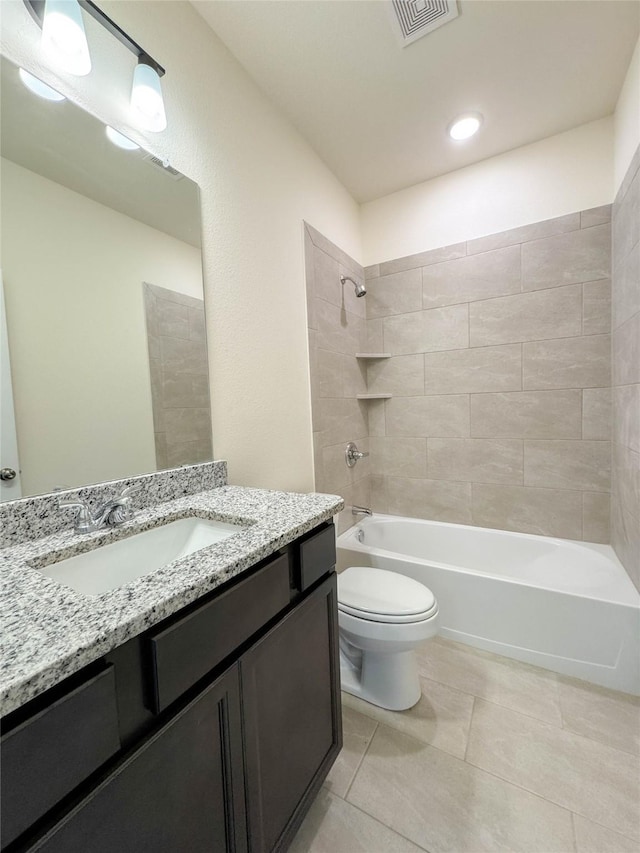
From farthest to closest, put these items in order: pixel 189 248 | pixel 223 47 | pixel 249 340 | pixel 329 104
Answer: pixel 329 104
pixel 249 340
pixel 223 47
pixel 189 248

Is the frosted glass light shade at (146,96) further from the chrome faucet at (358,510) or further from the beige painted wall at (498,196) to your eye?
the chrome faucet at (358,510)

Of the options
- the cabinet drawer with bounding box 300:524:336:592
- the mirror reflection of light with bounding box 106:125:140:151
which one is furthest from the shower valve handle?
the mirror reflection of light with bounding box 106:125:140:151

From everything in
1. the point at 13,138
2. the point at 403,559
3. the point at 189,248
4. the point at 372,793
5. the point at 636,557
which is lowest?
the point at 372,793

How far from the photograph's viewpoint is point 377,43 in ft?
4.53

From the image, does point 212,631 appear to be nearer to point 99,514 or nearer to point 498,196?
point 99,514

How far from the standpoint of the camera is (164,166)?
1.15 m

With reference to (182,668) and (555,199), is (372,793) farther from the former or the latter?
(555,199)

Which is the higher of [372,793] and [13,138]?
[13,138]

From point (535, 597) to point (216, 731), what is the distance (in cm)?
153

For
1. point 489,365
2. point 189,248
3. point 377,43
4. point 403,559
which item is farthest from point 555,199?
point 403,559

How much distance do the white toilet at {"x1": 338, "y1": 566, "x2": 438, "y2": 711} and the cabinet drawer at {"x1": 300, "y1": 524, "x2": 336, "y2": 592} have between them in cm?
49

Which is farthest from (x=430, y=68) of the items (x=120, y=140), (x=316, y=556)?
(x=316, y=556)

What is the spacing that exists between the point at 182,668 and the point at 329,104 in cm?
226

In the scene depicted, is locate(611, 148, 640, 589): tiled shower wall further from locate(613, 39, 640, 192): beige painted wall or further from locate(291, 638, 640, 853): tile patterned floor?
locate(291, 638, 640, 853): tile patterned floor
